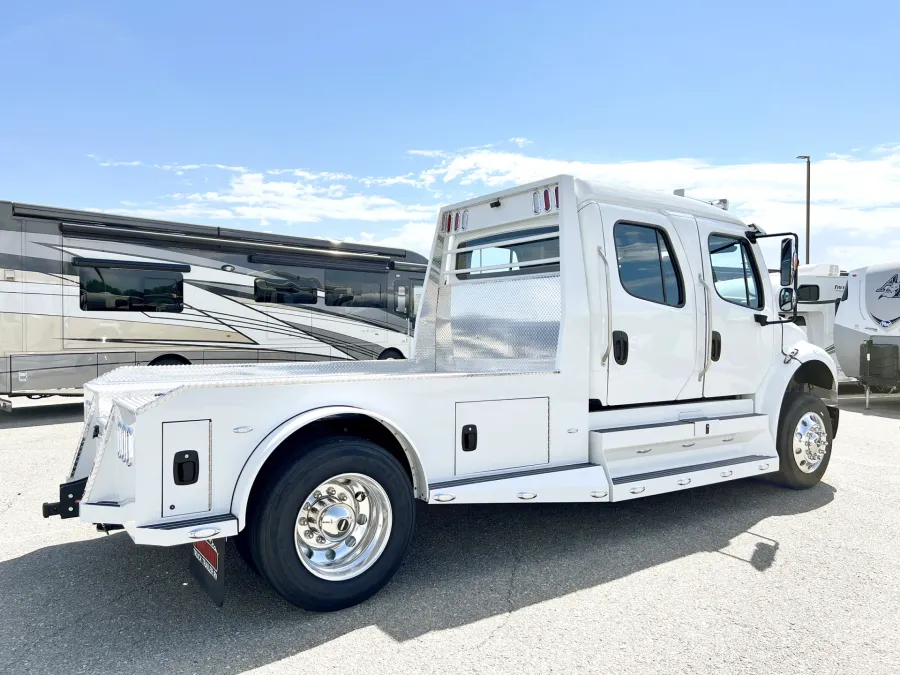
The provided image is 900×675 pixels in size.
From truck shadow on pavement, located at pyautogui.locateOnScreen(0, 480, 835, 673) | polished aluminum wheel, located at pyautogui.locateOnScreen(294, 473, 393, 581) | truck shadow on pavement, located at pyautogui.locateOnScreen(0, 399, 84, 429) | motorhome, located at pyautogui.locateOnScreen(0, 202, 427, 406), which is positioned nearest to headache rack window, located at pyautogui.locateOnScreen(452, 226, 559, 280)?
truck shadow on pavement, located at pyautogui.locateOnScreen(0, 480, 835, 673)

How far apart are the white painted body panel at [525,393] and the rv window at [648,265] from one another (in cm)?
9

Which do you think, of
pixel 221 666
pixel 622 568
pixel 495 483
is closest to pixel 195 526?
pixel 221 666

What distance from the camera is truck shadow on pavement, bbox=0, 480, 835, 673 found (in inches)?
118

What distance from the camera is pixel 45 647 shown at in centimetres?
300

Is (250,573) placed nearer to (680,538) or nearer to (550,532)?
(550,532)

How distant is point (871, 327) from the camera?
1185 centimetres

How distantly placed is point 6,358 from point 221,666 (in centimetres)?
832

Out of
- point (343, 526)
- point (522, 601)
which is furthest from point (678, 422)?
point (343, 526)

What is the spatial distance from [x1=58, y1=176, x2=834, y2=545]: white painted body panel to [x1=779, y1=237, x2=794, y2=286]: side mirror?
31 cm

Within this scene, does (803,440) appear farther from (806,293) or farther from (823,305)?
(823,305)

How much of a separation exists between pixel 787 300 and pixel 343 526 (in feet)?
14.1

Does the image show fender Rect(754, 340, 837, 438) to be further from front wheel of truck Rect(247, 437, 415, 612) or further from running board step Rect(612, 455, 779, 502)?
front wheel of truck Rect(247, 437, 415, 612)

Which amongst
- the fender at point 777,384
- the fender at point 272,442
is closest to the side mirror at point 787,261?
the fender at point 777,384

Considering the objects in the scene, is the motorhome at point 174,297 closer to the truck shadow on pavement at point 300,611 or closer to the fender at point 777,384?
the truck shadow on pavement at point 300,611
